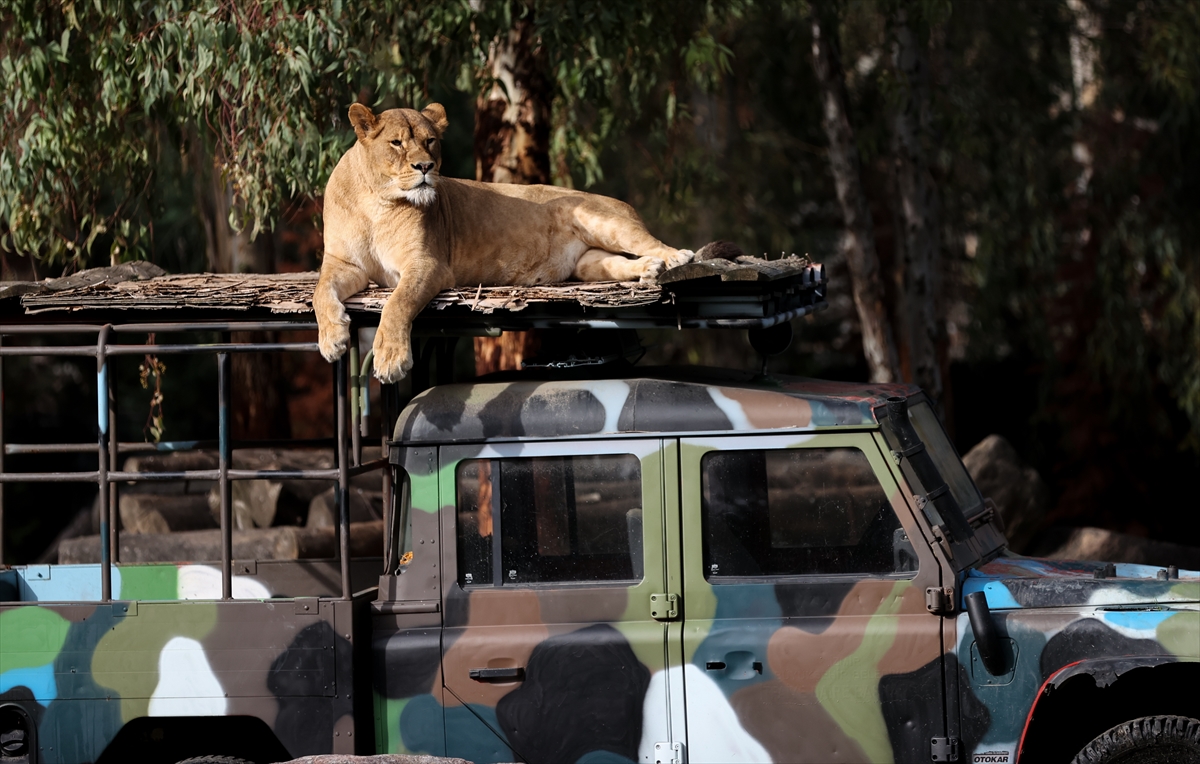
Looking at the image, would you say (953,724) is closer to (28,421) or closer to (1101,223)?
(1101,223)

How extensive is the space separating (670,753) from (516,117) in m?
5.70

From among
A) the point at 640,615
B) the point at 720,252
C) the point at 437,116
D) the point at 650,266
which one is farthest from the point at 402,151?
the point at 640,615

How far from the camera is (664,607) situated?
4.96 m

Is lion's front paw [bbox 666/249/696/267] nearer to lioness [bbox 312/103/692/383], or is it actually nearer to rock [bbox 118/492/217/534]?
lioness [bbox 312/103/692/383]

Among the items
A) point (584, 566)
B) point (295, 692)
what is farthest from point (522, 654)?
point (295, 692)

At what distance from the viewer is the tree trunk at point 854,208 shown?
11547mm

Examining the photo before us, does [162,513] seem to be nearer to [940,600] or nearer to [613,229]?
[613,229]

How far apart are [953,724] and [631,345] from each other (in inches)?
83.0

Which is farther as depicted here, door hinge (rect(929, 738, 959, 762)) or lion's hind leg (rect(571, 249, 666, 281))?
lion's hind leg (rect(571, 249, 666, 281))

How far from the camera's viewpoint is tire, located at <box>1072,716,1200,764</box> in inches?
185

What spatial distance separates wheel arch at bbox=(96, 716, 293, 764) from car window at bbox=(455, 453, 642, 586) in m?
1.05

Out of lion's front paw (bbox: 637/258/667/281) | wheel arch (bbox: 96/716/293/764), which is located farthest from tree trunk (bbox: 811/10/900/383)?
wheel arch (bbox: 96/716/293/764)

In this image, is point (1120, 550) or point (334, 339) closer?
point (334, 339)

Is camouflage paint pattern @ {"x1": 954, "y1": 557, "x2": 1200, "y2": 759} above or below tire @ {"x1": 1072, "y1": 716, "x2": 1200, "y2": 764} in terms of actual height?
above
